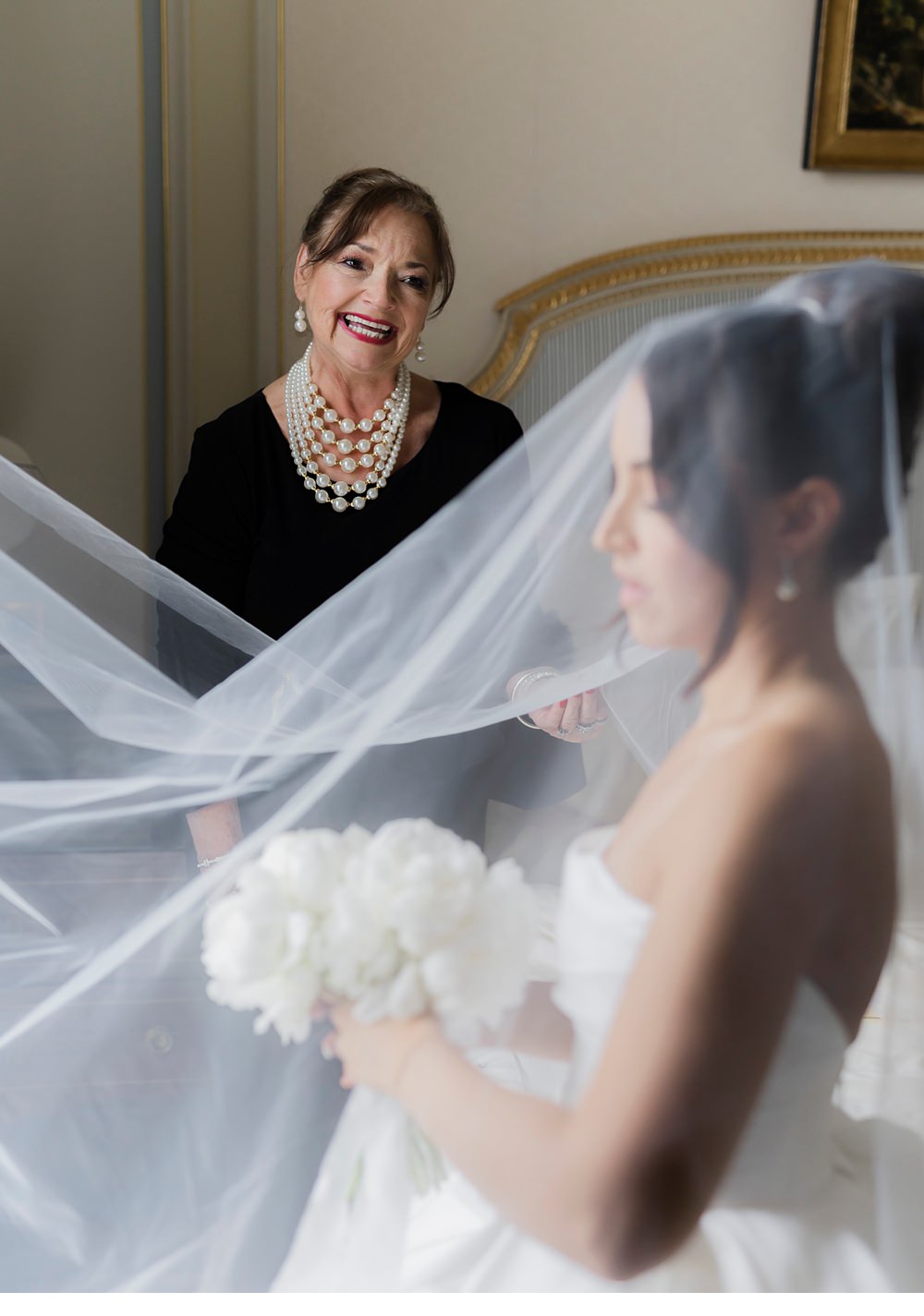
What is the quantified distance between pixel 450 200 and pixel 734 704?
193 cm

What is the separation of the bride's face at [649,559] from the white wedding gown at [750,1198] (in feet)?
0.50

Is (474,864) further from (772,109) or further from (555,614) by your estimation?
(772,109)

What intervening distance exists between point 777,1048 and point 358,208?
113 cm

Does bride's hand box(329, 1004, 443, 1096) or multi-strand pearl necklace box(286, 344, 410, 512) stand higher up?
multi-strand pearl necklace box(286, 344, 410, 512)

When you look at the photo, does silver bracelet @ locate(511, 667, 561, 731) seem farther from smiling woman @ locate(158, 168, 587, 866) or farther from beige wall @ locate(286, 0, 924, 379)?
beige wall @ locate(286, 0, 924, 379)

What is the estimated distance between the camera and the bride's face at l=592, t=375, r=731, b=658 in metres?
0.71

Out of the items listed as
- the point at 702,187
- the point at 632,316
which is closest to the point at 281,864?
the point at 632,316

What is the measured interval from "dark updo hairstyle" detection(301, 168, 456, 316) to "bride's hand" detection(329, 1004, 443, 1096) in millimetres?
1008

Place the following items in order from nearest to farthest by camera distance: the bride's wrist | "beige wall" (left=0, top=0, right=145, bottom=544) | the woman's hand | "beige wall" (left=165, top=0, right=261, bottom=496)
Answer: the bride's wrist < the woman's hand < "beige wall" (left=0, top=0, right=145, bottom=544) < "beige wall" (left=165, top=0, right=261, bottom=496)

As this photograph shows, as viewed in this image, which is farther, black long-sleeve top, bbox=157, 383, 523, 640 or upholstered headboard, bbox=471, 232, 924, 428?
upholstered headboard, bbox=471, 232, 924, 428

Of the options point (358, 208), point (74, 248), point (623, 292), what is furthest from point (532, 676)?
point (74, 248)

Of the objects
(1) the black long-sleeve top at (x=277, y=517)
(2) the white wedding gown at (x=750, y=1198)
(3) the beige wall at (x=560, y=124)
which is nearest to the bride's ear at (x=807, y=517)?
(2) the white wedding gown at (x=750, y=1198)

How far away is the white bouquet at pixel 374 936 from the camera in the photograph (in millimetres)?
697

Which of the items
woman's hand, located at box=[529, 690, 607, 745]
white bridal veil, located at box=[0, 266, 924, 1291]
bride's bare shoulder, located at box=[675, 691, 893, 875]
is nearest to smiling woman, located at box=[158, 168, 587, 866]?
white bridal veil, located at box=[0, 266, 924, 1291]
